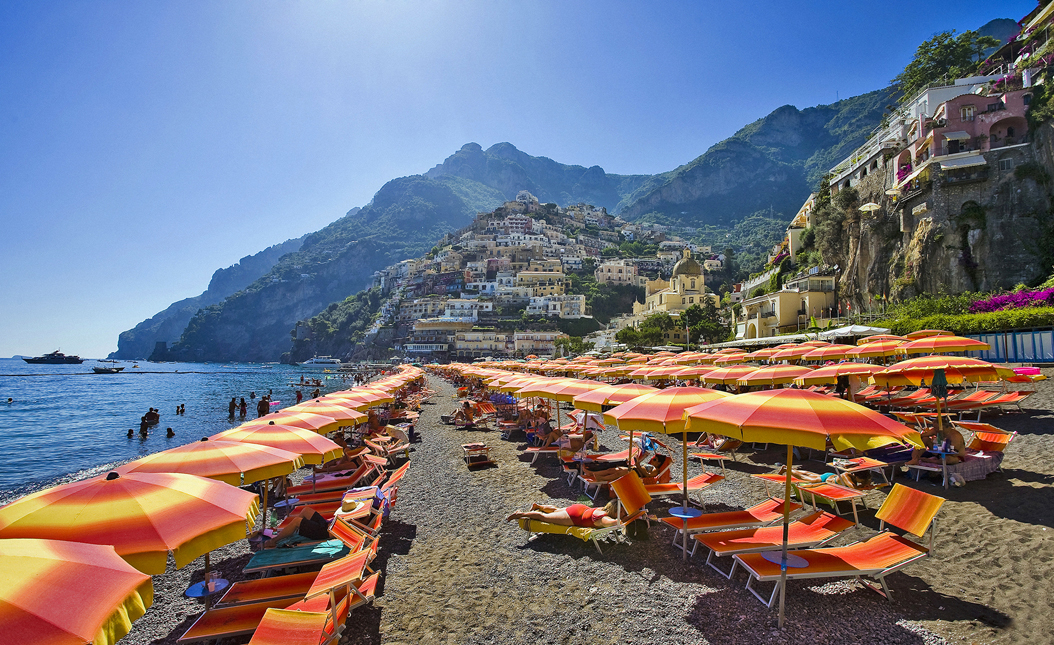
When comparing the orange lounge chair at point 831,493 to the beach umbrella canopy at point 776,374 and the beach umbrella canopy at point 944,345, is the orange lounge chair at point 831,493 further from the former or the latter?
the beach umbrella canopy at point 944,345

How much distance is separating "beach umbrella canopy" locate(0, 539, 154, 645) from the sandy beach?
2920mm

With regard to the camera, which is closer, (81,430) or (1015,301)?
(1015,301)

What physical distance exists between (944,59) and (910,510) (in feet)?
174

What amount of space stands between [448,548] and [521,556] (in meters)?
1.07

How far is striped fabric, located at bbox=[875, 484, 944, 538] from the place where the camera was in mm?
4607

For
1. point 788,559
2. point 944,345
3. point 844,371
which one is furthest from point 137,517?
point 944,345

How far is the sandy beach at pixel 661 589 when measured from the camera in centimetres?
406

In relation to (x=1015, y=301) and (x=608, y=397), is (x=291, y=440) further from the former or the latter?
(x=1015, y=301)

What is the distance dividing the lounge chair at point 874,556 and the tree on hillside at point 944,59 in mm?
49201

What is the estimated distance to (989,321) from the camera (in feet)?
58.6

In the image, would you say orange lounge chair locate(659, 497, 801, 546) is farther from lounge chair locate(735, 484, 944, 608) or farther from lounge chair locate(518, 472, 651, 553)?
lounge chair locate(735, 484, 944, 608)

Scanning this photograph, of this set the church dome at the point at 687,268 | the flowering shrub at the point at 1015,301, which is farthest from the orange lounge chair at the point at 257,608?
the church dome at the point at 687,268

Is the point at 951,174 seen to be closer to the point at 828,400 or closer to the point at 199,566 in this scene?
the point at 828,400

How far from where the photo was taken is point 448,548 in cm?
623
